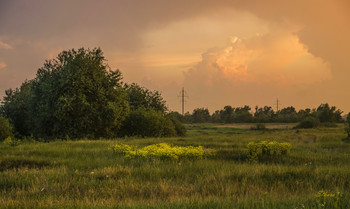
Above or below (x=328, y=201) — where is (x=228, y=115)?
above

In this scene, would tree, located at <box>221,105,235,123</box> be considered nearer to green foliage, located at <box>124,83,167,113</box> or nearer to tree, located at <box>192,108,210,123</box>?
tree, located at <box>192,108,210,123</box>

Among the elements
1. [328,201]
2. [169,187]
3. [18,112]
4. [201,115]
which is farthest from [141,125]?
[201,115]

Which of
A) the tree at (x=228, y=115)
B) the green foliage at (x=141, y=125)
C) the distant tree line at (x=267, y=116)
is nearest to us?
the green foliage at (x=141, y=125)

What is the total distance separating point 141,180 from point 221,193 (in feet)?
8.92

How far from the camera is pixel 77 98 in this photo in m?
30.9

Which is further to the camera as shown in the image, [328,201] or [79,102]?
[79,102]


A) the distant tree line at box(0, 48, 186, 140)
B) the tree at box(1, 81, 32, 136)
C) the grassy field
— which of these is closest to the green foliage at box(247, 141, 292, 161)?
the grassy field

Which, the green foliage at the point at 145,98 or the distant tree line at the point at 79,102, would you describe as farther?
the green foliage at the point at 145,98

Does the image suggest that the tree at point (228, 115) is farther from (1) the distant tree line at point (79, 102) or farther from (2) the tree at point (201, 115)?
(1) the distant tree line at point (79, 102)

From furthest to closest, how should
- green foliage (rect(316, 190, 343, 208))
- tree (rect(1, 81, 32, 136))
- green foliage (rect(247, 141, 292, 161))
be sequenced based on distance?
tree (rect(1, 81, 32, 136)) → green foliage (rect(247, 141, 292, 161)) → green foliage (rect(316, 190, 343, 208))

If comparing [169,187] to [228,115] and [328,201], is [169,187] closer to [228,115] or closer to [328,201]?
[328,201]

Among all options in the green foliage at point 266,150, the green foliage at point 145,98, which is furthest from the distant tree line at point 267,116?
the green foliage at point 266,150

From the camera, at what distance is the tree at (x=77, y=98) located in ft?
101

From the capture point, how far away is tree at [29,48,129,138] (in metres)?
30.8
